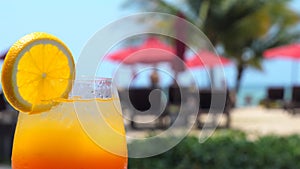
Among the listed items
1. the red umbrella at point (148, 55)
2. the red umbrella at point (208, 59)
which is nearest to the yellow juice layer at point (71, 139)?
the red umbrella at point (148, 55)

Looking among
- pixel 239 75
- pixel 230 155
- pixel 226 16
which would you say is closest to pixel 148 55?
pixel 230 155

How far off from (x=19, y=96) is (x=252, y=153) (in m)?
2.28

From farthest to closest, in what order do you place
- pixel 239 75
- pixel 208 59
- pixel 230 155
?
pixel 239 75, pixel 208 59, pixel 230 155

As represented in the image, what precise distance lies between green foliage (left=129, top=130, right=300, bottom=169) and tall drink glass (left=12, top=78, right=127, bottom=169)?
2046mm

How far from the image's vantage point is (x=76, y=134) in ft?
3.69

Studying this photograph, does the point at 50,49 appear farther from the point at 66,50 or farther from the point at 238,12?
the point at 238,12

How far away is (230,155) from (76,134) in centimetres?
213

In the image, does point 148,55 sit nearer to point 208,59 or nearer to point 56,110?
point 208,59

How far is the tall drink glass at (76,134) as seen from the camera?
109 centimetres

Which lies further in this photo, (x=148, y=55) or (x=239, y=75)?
(x=239, y=75)

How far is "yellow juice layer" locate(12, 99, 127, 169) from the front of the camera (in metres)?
1.09

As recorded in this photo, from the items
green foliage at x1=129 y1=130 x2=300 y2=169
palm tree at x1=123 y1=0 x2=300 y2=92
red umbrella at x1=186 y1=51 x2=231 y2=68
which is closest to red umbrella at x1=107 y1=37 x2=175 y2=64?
red umbrella at x1=186 y1=51 x2=231 y2=68

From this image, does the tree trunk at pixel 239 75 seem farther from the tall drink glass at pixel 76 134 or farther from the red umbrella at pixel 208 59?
the tall drink glass at pixel 76 134

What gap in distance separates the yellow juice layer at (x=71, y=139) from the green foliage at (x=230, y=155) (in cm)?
205
